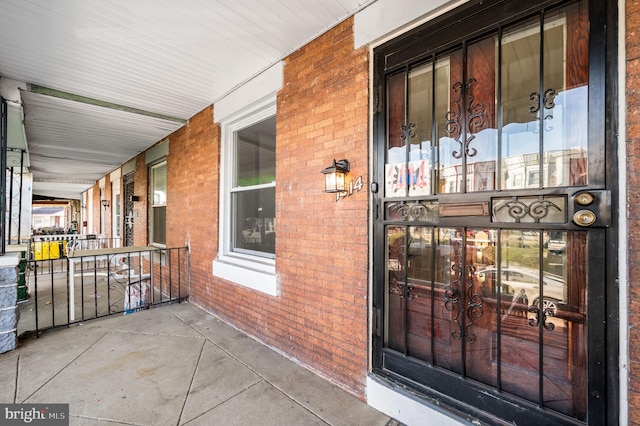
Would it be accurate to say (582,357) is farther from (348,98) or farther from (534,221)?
(348,98)

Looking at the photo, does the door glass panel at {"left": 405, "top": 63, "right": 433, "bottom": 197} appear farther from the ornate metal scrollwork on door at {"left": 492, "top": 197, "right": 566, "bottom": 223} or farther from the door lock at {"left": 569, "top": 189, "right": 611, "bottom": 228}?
the door lock at {"left": 569, "top": 189, "right": 611, "bottom": 228}

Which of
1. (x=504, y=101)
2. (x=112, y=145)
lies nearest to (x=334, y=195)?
(x=504, y=101)

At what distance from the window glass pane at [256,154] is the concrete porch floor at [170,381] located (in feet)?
6.29

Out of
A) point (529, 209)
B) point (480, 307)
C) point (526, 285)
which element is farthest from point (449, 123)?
point (480, 307)

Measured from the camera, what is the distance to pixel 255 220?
3.55 meters

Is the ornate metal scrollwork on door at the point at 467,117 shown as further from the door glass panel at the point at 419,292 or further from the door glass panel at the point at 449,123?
the door glass panel at the point at 419,292

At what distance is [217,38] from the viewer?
2490 millimetres

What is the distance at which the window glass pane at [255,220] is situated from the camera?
3266 millimetres

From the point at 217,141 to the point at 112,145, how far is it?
364cm

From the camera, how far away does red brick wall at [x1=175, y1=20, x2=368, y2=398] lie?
7.16ft

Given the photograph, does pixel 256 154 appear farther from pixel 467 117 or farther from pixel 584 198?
pixel 584 198

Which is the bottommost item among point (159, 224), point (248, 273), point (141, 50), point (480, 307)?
point (248, 273)

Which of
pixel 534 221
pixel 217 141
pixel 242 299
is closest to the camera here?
pixel 534 221

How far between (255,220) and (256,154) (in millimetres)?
888
